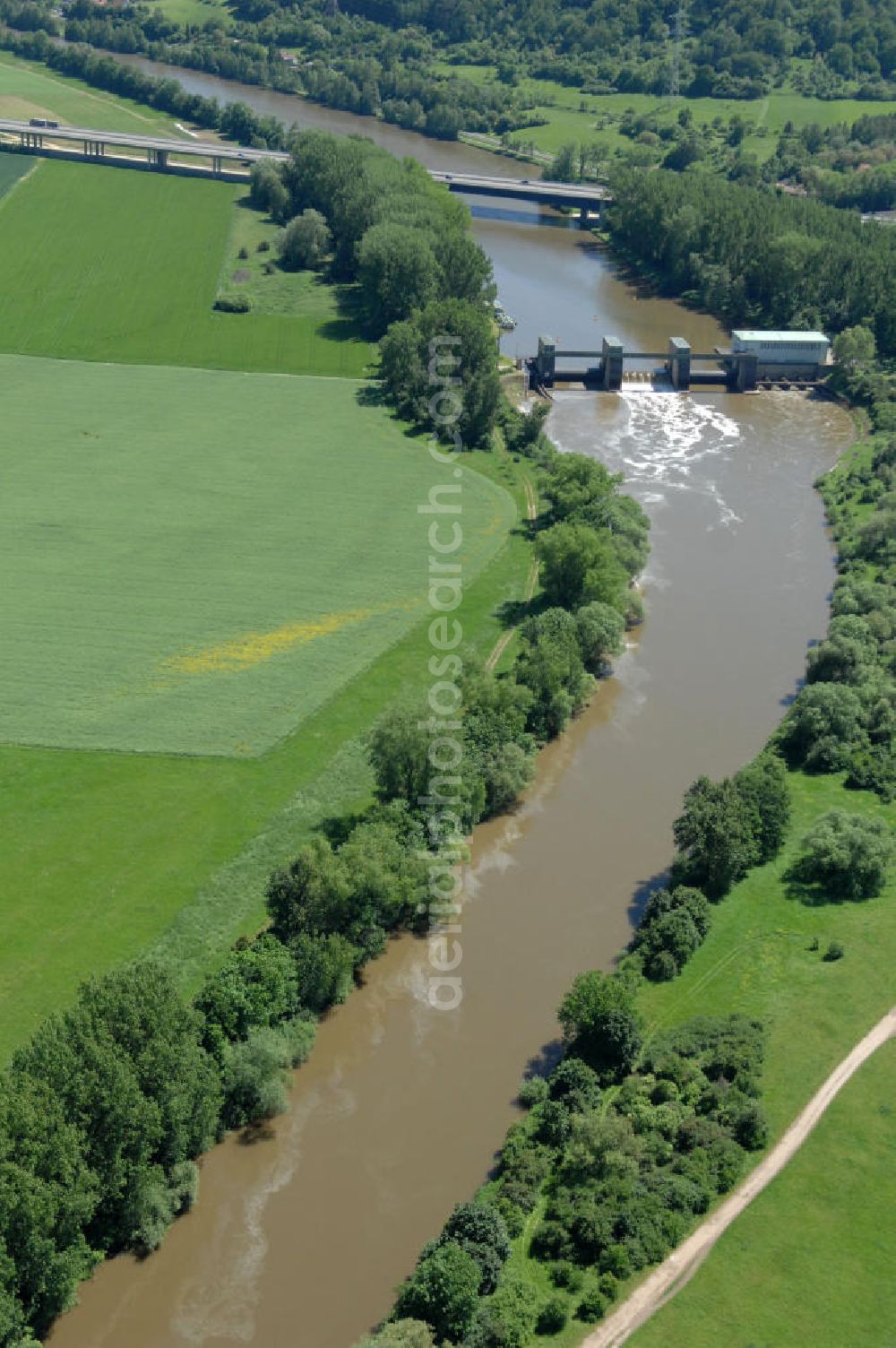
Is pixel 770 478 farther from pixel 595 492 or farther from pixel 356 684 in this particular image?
pixel 356 684

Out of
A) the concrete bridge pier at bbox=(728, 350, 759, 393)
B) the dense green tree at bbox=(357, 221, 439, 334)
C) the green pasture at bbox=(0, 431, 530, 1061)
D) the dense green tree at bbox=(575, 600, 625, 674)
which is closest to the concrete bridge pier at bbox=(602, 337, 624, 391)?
the concrete bridge pier at bbox=(728, 350, 759, 393)

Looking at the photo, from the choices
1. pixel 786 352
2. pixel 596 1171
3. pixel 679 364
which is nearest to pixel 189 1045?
pixel 596 1171

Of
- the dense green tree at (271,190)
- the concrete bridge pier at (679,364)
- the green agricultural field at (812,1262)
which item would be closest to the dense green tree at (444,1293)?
the green agricultural field at (812,1262)

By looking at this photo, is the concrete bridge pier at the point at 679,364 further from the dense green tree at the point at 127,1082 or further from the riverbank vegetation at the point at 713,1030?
the dense green tree at the point at 127,1082

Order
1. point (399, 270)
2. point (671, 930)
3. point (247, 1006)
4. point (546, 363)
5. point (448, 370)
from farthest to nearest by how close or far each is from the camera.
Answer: point (399, 270), point (546, 363), point (448, 370), point (671, 930), point (247, 1006)

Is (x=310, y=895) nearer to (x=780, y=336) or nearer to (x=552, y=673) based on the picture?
(x=552, y=673)

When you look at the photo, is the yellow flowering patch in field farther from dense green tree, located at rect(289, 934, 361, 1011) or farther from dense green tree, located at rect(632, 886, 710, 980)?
dense green tree, located at rect(632, 886, 710, 980)

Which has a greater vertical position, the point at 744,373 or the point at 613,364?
the point at 613,364

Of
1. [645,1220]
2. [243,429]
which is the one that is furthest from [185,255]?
[645,1220]
